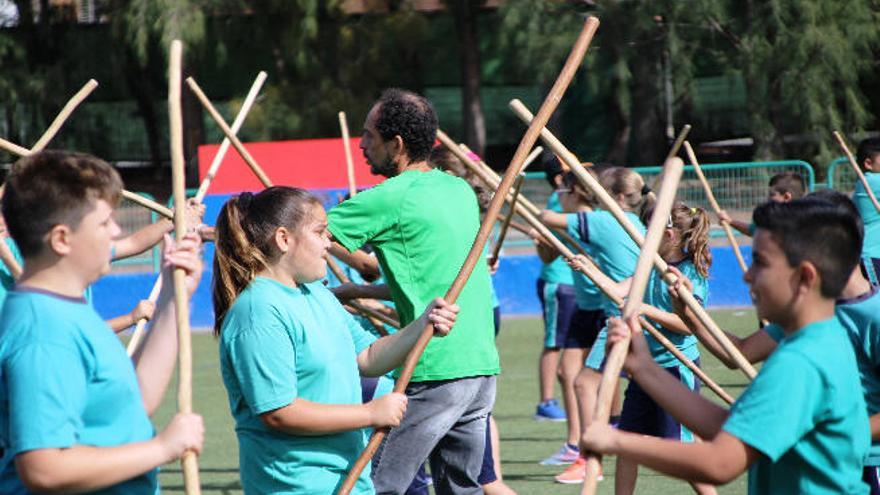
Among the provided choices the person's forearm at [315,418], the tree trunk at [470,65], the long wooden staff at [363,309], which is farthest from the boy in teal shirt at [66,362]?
the tree trunk at [470,65]

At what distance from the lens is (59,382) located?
2.91 meters

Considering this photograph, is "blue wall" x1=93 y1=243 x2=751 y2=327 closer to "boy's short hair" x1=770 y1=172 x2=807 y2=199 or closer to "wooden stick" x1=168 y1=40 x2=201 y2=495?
"boy's short hair" x1=770 y1=172 x2=807 y2=199


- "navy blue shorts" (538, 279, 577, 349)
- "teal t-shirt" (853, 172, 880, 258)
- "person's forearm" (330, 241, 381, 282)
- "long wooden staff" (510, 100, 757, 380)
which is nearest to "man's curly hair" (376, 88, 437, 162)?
"person's forearm" (330, 241, 381, 282)

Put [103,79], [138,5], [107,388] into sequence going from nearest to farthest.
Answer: [107,388]
[138,5]
[103,79]

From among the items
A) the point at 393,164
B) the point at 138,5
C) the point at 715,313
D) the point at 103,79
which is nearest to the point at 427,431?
the point at 393,164

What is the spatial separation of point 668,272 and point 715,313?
35.6ft

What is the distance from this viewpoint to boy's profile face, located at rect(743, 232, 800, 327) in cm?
326

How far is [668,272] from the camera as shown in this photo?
15.3 feet

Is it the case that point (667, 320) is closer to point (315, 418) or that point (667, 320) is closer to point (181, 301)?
point (315, 418)

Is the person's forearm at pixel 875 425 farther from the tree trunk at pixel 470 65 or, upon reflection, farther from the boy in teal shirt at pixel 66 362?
the tree trunk at pixel 470 65

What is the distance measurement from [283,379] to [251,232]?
20.7 inches

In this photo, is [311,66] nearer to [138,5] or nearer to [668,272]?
[138,5]

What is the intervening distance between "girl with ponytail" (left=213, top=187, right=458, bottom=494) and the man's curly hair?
43.1 inches

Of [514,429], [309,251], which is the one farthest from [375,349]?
[514,429]
